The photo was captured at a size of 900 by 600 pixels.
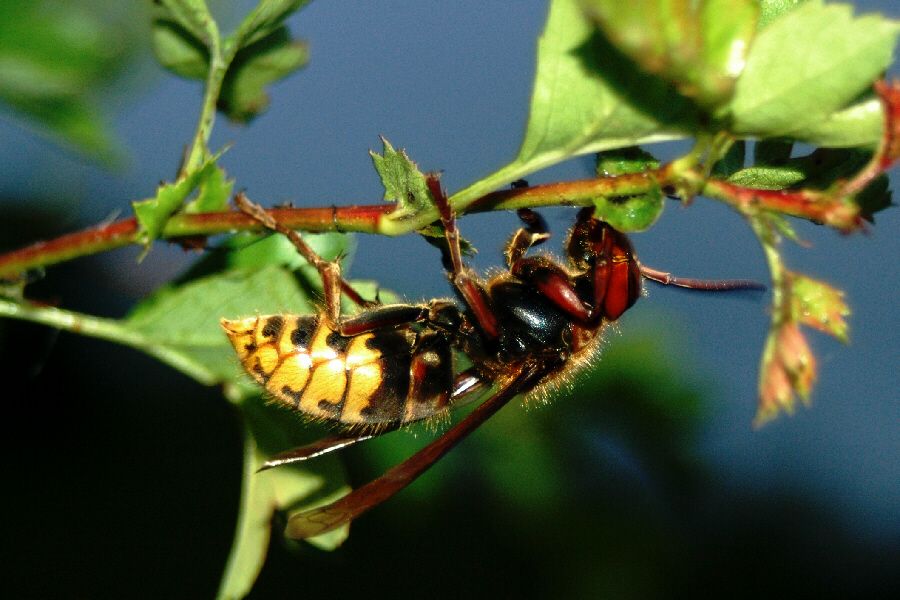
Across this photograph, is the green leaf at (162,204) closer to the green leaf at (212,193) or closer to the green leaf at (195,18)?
the green leaf at (212,193)

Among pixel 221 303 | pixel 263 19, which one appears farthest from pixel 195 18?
pixel 221 303

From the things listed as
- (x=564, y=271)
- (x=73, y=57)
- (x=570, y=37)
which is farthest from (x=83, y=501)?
(x=570, y=37)

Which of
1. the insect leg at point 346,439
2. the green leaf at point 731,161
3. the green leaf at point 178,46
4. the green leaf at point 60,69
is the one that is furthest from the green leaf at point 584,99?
the green leaf at point 60,69

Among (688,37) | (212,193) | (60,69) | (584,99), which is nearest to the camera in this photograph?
(688,37)

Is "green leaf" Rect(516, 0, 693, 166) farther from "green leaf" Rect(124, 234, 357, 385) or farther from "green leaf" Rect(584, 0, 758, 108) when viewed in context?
"green leaf" Rect(124, 234, 357, 385)

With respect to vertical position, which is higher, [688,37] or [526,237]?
[688,37]

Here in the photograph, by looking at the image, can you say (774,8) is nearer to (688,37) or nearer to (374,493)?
(688,37)
